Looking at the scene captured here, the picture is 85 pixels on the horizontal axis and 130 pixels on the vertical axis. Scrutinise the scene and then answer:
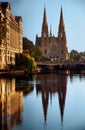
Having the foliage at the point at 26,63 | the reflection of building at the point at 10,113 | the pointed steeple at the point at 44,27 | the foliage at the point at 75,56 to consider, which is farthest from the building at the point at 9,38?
the foliage at the point at 75,56

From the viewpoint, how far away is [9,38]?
2427 inches

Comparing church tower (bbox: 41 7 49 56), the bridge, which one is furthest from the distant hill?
church tower (bbox: 41 7 49 56)

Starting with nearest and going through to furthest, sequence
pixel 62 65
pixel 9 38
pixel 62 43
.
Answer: pixel 9 38 → pixel 62 65 → pixel 62 43

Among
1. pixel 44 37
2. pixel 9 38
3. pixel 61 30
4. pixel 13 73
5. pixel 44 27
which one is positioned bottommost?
pixel 13 73

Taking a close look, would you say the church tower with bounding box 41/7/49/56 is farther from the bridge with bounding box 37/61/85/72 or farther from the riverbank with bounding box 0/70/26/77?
the riverbank with bounding box 0/70/26/77

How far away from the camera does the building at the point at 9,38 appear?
55.4 metres

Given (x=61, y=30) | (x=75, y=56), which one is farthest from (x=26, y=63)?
(x=75, y=56)

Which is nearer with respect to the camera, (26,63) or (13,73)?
(13,73)

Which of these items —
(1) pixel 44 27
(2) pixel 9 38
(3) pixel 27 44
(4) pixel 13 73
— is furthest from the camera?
(1) pixel 44 27

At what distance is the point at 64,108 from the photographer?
18.7 m

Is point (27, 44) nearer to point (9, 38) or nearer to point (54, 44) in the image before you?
point (9, 38)

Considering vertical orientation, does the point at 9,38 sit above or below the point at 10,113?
above

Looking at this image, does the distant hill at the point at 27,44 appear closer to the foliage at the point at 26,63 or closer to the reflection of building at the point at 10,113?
the foliage at the point at 26,63

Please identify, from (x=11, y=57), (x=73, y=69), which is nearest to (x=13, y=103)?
(x=11, y=57)
